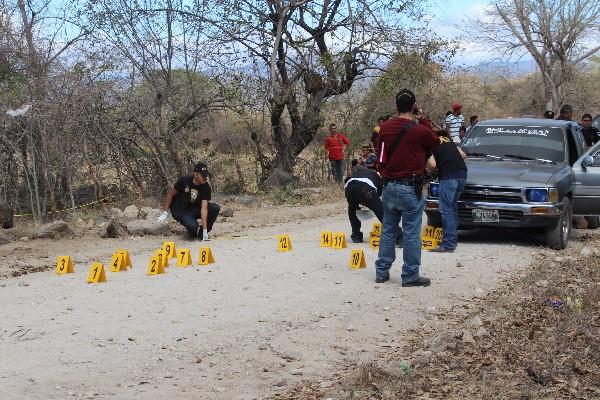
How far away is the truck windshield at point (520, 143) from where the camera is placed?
12820 millimetres

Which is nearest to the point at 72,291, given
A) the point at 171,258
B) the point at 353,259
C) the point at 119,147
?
the point at 171,258

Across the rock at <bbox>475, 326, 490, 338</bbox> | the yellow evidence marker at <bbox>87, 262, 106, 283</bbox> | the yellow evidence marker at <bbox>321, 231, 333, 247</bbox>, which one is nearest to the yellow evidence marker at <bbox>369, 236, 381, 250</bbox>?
the yellow evidence marker at <bbox>321, 231, 333, 247</bbox>

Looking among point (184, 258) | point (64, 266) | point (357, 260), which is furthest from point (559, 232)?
point (64, 266)

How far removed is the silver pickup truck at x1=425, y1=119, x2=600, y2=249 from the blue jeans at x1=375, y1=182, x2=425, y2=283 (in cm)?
293

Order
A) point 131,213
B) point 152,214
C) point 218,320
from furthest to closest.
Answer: point 131,213 → point 152,214 → point 218,320

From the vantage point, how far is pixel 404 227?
912 cm

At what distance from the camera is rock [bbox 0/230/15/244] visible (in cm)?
1348

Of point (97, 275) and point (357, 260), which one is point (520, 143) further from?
point (97, 275)

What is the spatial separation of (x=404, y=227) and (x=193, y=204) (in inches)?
202

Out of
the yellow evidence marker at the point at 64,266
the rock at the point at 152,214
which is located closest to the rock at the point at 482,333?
the yellow evidence marker at the point at 64,266

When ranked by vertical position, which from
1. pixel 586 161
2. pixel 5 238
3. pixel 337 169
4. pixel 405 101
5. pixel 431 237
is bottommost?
pixel 431 237

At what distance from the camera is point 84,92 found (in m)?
16.8

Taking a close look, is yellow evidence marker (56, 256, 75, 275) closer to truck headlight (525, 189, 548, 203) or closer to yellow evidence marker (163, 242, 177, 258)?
yellow evidence marker (163, 242, 177, 258)

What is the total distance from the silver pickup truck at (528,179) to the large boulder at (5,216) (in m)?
7.38
